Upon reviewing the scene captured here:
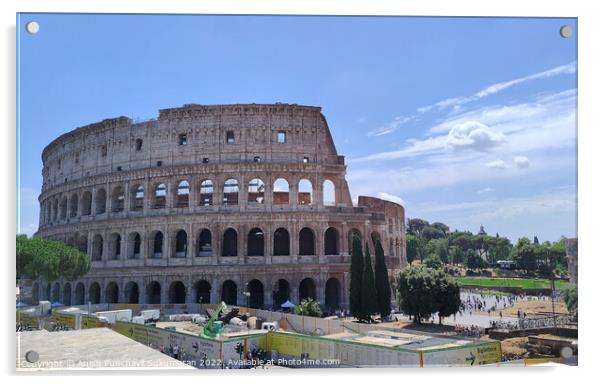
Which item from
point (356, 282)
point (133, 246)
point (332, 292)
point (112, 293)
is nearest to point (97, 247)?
point (133, 246)

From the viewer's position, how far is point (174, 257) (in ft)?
121

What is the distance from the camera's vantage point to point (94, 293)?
39.8m

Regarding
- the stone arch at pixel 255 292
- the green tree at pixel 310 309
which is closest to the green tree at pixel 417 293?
the green tree at pixel 310 309

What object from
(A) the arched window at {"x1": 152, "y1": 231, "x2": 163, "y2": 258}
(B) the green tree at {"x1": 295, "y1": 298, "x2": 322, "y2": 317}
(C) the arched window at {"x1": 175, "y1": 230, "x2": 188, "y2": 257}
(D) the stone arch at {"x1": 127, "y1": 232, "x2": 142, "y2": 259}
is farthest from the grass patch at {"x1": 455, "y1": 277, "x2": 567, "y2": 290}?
(D) the stone arch at {"x1": 127, "y1": 232, "x2": 142, "y2": 259}

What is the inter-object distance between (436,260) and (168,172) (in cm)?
2332

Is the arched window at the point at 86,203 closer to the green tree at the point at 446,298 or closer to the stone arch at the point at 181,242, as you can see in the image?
the stone arch at the point at 181,242

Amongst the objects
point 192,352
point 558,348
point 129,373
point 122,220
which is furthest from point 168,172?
point 558,348

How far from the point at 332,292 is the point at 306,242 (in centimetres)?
399

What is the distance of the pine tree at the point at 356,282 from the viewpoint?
97.3 feet

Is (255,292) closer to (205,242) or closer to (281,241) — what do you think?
(281,241)

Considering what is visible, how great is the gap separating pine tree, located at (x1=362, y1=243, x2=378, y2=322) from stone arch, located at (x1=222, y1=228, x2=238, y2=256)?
1116 centimetres

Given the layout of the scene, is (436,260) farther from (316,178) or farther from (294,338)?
(294,338)

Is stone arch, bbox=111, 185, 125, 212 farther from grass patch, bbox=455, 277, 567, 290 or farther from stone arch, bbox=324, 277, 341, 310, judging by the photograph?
grass patch, bbox=455, 277, 567, 290

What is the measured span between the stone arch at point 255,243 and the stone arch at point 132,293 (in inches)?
336
